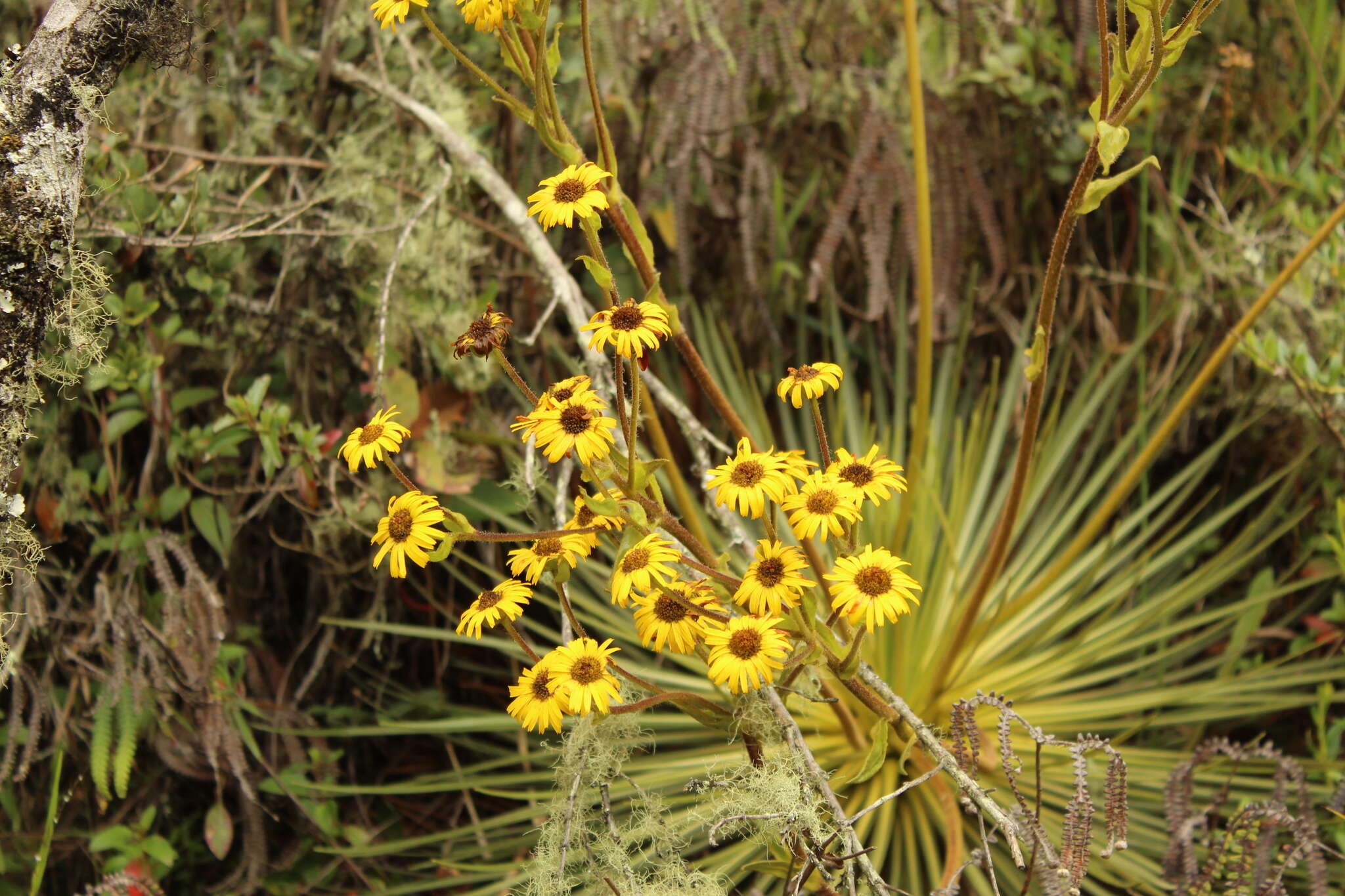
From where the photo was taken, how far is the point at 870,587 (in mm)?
860

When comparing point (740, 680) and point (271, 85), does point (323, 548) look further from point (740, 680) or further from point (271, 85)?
point (740, 680)

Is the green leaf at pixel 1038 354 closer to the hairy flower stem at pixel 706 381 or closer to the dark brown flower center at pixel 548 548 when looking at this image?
the hairy flower stem at pixel 706 381

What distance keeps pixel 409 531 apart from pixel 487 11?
0.45 meters

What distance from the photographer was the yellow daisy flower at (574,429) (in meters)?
0.83

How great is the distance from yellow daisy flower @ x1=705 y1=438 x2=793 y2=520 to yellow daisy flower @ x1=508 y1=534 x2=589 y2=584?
0.44 ft

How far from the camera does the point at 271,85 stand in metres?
1.72

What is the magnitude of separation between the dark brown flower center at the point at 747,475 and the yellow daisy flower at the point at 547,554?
0.50ft

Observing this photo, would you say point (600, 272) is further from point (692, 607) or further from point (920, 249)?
point (920, 249)

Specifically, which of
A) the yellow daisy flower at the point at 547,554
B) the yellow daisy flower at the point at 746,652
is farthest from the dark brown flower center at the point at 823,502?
the yellow daisy flower at the point at 547,554

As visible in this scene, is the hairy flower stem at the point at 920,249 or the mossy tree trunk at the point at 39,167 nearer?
the mossy tree trunk at the point at 39,167

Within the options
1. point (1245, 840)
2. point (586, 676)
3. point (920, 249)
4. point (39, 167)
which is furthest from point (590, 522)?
point (1245, 840)

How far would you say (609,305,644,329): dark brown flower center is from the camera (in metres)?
0.84

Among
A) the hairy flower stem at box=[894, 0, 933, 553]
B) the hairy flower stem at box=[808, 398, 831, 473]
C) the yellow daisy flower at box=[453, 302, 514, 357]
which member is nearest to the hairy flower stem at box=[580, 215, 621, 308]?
the yellow daisy flower at box=[453, 302, 514, 357]

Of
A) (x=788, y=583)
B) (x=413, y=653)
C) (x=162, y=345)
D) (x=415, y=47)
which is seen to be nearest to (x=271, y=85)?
(x=415, y=47)
